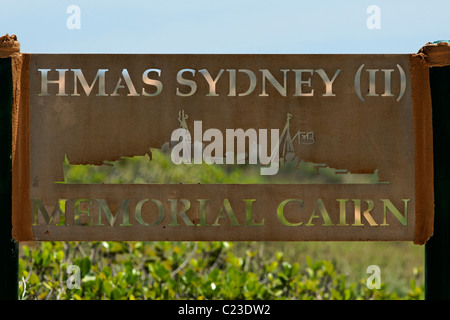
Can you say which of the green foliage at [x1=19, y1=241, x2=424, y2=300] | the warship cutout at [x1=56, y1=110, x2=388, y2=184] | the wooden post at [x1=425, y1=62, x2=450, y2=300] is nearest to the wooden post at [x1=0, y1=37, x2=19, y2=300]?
the warship cutout at [x1=56, y1=110, x2=388, y2=184]

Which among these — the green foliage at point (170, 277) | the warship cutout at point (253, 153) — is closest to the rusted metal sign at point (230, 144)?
the warship cutout at point (253, 153)

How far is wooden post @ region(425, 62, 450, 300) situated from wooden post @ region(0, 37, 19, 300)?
7.78 feet

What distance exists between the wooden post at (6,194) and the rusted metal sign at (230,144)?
2.4 inches

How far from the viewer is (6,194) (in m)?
3.75

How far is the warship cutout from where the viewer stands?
149 inches

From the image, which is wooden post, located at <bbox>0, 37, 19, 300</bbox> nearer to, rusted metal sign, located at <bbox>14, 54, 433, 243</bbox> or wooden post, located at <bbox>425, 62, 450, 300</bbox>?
rusted metal sign, located at <bbox>14, 54, 433, 243</bbox>

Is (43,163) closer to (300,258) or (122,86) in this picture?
(122,86)

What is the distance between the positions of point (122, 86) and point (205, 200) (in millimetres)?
825

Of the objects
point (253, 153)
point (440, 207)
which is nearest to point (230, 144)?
point (253, 153)

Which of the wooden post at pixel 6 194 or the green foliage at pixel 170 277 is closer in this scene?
the wooden post at pixel 6 194

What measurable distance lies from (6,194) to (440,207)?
2493mm

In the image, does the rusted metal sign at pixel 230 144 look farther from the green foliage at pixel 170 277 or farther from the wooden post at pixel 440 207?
the green foliage at pixel 170 277

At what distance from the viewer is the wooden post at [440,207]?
372 centimetres
